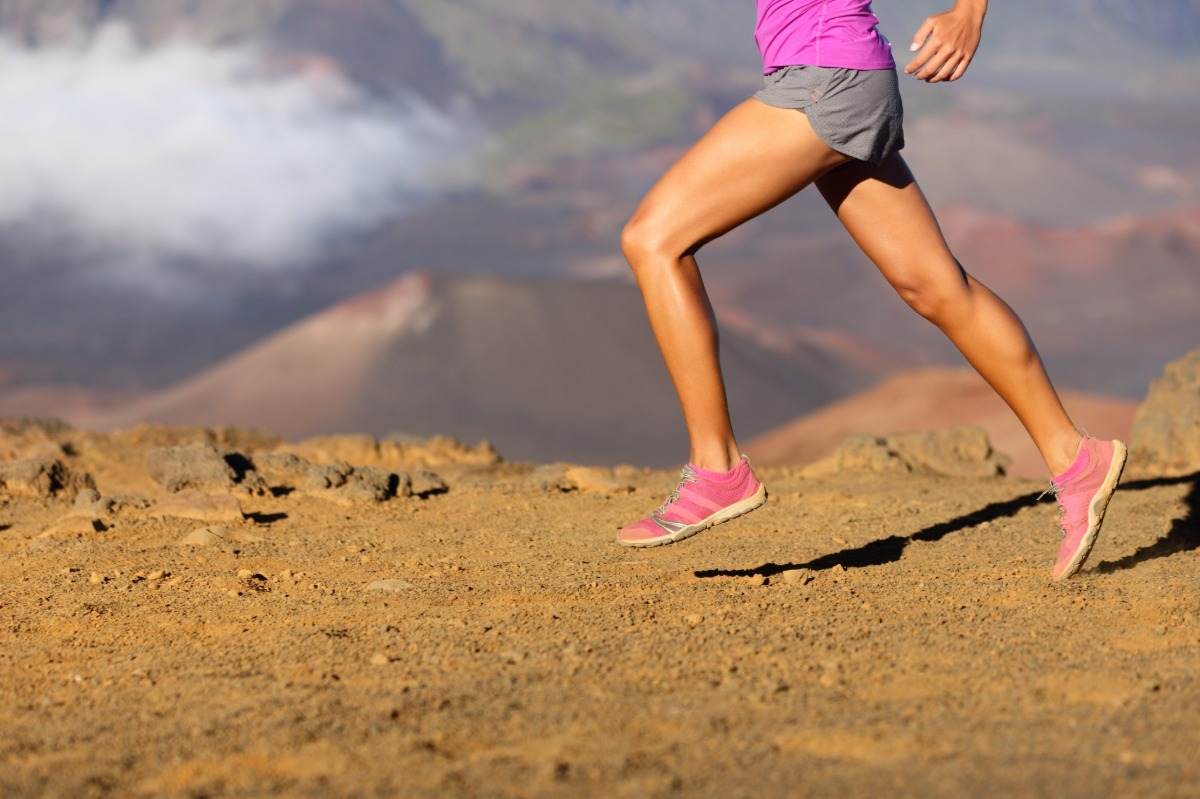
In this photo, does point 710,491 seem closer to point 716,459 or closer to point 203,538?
point 716,459

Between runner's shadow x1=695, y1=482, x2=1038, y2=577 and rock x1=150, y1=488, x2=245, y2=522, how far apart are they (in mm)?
1780

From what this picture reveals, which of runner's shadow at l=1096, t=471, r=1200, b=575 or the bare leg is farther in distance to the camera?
runner's shadow at l=1096, t=471, r=1200, b=575

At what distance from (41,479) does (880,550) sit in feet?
11.0

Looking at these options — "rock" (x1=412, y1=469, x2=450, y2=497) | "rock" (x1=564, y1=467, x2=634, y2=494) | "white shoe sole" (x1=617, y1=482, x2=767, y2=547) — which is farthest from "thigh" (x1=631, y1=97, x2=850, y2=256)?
"rock" (x1=412, y1=469, x2=450, y2=497)

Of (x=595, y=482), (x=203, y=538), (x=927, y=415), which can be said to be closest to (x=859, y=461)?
(x=595, y=482)

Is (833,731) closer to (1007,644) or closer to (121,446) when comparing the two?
(1007,644)

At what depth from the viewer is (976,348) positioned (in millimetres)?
3719

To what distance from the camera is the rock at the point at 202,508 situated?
16.6 feet

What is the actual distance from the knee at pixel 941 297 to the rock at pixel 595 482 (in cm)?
224

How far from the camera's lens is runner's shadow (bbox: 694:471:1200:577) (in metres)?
4.21

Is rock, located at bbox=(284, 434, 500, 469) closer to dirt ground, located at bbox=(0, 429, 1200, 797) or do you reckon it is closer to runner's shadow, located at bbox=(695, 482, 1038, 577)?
dirt ground, located at bbox=(0, 429, 1200, 797)

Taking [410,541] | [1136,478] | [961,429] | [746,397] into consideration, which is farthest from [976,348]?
[746,397]

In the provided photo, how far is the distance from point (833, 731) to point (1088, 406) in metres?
16.1

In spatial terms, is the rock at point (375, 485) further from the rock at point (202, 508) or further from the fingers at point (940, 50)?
the fingers at point (940, 50)
